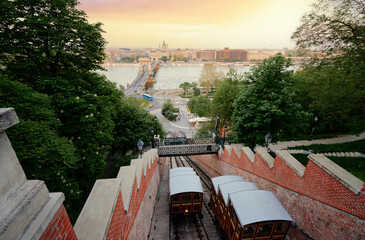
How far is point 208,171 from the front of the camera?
613 inches

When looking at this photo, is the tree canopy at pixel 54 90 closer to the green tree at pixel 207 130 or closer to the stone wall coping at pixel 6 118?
the stone wall coping at pixel 6 118

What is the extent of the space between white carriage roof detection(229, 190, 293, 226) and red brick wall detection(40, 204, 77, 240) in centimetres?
526

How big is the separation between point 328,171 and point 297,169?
119cm

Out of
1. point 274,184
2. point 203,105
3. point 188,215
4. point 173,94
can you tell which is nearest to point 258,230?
point 274,184

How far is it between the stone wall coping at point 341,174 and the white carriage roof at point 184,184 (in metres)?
5.21

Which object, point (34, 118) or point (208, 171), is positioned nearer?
point (34, 118)

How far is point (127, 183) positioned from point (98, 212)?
66.0 inches

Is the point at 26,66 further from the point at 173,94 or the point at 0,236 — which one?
the point at 173,94

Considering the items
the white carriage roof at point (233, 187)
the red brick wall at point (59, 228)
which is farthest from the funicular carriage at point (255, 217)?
the red brick wall at point (59, 228)

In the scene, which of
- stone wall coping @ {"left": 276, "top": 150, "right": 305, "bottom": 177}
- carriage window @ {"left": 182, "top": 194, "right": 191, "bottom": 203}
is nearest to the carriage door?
carriage window @ {"left": 182, "top": 194, "right": 191, "bottom": 203}

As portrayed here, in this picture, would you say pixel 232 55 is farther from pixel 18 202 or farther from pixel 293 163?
pixel 18 202

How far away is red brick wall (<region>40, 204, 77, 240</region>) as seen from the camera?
1.69 meters

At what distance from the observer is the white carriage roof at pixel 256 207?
5.59 meters

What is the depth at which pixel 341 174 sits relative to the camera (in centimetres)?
483
